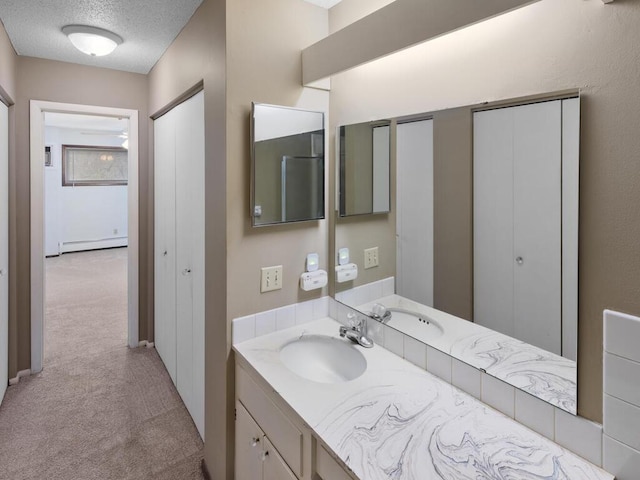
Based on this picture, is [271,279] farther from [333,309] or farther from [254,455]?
[254,455]

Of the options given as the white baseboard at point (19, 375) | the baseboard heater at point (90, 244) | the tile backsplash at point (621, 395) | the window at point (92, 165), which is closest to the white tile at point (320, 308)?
the tile backsplash at point (621, 395)

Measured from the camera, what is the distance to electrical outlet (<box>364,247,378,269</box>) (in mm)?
1754

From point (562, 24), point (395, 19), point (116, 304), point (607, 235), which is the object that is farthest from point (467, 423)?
point (116, 304)

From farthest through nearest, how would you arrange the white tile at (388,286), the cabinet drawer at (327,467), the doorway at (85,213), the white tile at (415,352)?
the doorway at (85,213), the white tile at (388,286), the white tile at (415,352), the cabinet drawer at (327,467)

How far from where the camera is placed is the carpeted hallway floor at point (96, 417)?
6.51 feet

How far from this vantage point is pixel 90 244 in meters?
7.80

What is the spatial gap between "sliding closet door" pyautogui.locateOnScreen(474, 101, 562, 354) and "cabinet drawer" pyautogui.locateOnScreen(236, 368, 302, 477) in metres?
0.73

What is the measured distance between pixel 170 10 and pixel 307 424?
79.9 inches

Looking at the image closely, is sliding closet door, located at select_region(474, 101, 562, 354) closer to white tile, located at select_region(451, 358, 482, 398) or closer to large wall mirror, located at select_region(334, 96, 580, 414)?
large wall mirror, located at select_region(334, 96, 580, 414)

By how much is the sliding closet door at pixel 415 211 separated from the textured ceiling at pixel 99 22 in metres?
1.27

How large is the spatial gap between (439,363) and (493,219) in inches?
21.5

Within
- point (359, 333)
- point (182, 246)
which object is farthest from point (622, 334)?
point (182, 246)

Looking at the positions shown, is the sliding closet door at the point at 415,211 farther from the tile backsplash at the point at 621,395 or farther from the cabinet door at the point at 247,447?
the cabinet door at the point at 247,447

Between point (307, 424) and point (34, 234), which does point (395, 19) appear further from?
point (34, 234)
